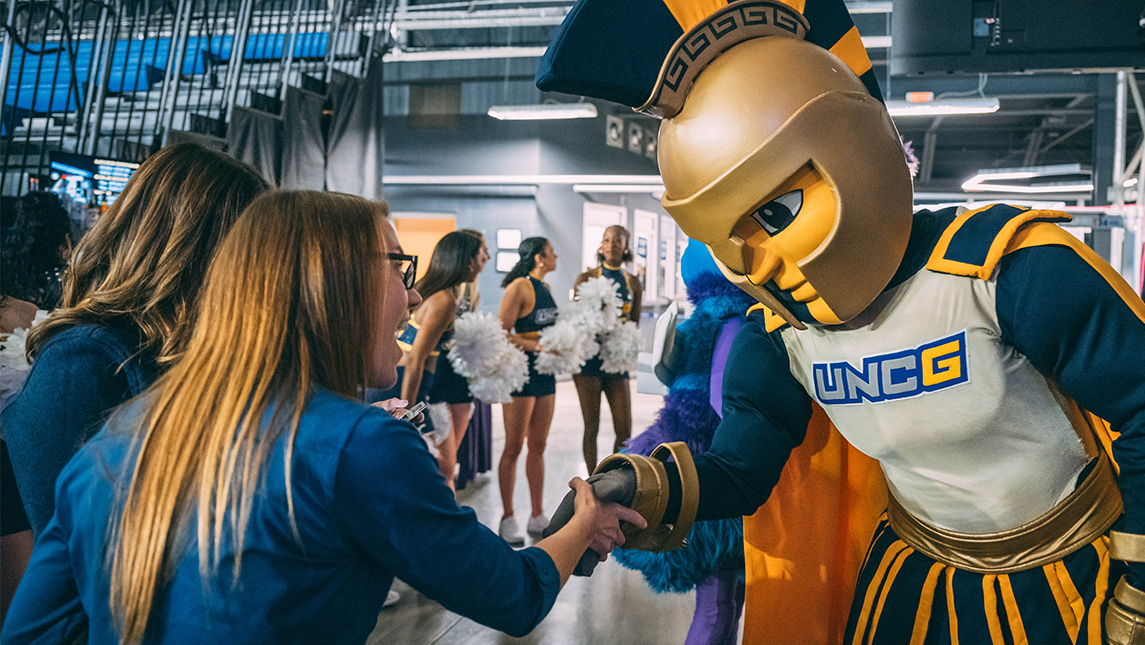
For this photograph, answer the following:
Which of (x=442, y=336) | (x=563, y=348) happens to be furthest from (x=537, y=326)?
(x=442, y=336)

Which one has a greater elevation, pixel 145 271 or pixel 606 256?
pixel 606 256

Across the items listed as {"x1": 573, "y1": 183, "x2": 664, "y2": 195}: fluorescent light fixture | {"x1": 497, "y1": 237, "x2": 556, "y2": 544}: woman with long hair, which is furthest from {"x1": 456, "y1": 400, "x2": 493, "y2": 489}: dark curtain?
{"x1": 573, "y1": 183, "x2": 664, "y2": 195}: fluorescent light fixture

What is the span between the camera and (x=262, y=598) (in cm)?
90

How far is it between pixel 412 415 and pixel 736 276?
650 mm

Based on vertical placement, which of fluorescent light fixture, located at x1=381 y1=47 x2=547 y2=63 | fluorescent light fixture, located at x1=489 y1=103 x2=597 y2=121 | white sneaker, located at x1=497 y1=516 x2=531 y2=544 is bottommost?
white sneaker, located at x1=497 y1=516 x2=531 y2=544

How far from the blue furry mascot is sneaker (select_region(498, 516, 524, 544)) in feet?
6.02

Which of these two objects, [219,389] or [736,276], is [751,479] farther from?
[219,389]

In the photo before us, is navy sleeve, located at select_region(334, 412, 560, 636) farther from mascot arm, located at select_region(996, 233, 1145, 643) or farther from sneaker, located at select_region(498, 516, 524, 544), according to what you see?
sneaker, located at select_region(498, 516, 524, 544)

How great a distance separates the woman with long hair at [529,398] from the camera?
14.6 feet

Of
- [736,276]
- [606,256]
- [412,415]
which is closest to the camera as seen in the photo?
[736,276]

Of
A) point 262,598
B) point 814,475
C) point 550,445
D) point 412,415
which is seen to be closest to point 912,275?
point 814,475

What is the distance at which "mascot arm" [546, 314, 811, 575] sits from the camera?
1.32 meters

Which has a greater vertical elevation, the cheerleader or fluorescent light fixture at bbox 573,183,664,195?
fluorescent light fixture at bbox 573,183,664,195

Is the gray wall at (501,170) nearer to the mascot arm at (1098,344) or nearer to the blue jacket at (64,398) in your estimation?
the blue jacket at (64,398)
